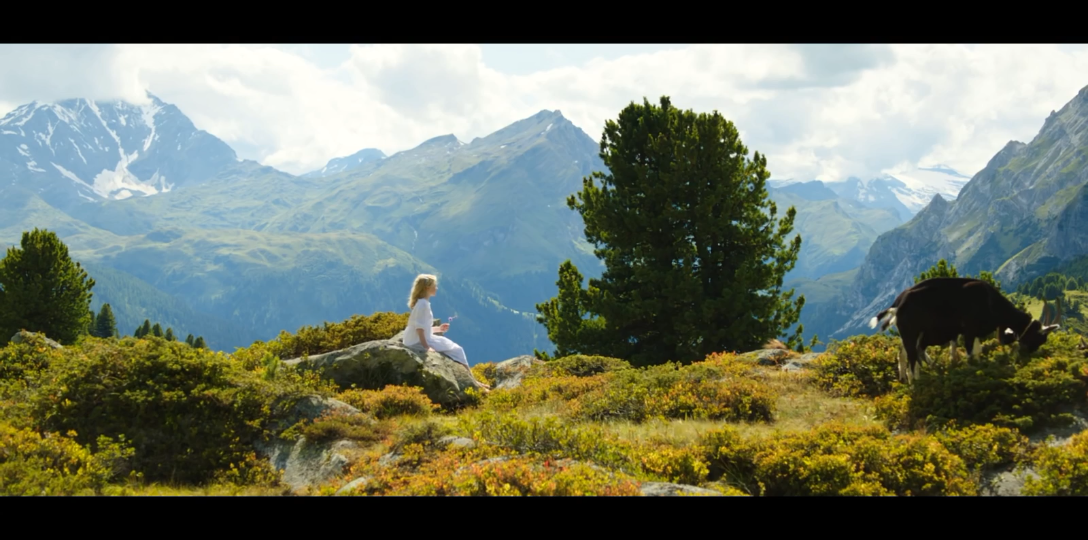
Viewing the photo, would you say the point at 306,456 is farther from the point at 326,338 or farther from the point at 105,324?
the point at 105,324

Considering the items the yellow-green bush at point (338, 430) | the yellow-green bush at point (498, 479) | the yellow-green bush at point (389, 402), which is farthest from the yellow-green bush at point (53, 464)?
the yellow-green bush at point (389, 402)

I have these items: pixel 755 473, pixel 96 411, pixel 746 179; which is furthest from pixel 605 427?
pixel 746 179

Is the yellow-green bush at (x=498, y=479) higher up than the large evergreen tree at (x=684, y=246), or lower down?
lower down

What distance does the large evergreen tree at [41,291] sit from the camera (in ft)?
129

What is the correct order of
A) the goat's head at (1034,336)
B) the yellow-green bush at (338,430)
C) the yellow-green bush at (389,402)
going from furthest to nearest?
the yellow-green bush at (389,402)
the goat's head at (1034,336)
the yellow-green bush at (338,430)

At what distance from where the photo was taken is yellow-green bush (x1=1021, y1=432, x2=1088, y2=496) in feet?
25.7

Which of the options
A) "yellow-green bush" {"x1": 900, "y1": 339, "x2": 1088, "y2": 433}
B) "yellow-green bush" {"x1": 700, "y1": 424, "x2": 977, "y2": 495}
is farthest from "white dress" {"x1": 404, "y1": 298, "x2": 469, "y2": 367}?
"yellow-green bush" {"x1": 900, "y1": 339, "x2": 1088, "y2": 433}

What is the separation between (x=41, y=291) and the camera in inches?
1588

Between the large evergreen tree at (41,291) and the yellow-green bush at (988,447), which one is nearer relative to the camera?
the yellow-green bush at (988,447)

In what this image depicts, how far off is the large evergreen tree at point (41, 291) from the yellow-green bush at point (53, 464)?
36.2m

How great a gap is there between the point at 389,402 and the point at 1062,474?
36.7 feet

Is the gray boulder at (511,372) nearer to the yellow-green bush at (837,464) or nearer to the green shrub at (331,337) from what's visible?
the green shrub at (331,337)

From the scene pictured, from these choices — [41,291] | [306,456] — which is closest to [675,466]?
[306,456]
